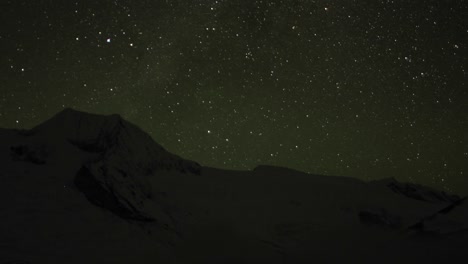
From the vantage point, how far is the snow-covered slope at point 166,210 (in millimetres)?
18250

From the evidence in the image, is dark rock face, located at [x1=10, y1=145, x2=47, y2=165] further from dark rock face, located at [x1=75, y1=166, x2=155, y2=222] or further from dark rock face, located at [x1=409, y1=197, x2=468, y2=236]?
dark rock face, located at [x1=409, y1=197, x2=468, y2=236]

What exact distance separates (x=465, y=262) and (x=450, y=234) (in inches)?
225

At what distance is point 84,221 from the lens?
1964cm

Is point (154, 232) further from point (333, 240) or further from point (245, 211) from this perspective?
point (333, 240)

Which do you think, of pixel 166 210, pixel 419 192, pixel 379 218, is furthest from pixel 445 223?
pixel 166 210

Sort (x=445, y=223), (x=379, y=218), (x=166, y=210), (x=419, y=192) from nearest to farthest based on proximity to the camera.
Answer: (x=445, y=223)
(x=166, y=210)
(x=379, y=218)
(x=419, y=192)

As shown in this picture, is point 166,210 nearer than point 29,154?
Yes

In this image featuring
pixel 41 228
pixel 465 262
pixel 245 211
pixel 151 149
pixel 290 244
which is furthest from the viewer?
pixel 151 149

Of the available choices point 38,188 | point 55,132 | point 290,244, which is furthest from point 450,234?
point 55,132

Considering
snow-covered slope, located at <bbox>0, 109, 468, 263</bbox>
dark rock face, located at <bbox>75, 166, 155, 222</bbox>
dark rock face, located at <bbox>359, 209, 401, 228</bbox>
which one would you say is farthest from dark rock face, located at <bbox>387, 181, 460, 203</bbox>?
dark rock face, located at <bbox>75, 166, 155, 222</bbox>

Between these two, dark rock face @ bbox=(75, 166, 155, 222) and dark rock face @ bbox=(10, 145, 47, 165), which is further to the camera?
dark rock face @ bbox=(10, 145, 47, 165)

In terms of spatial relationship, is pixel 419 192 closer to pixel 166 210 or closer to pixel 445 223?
pixel 445 223

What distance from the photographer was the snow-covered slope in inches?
719

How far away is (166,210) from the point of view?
78.6 feet
